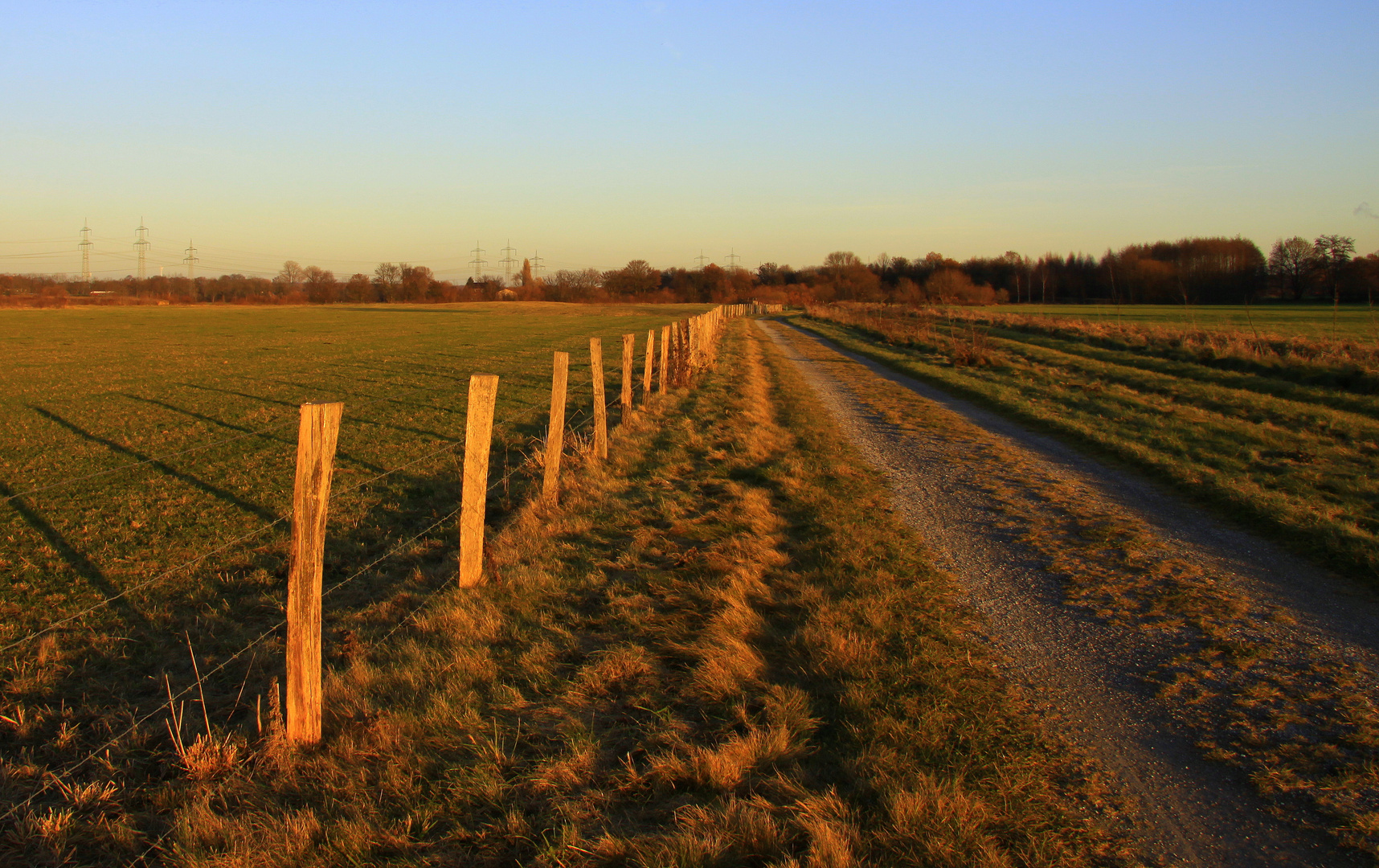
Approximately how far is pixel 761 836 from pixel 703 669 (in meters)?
1.30

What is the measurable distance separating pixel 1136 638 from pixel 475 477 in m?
4.45

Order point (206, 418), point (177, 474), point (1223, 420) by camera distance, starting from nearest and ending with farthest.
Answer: point (177, 474) → point (1223, 420) → point (206, 418)

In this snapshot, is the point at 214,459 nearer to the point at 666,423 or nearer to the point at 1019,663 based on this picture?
the point at 666,423

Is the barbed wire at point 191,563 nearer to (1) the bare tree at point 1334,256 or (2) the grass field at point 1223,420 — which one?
(2) the grass field at point 1223,420

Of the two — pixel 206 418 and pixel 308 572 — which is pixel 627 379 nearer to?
pixel 206 418

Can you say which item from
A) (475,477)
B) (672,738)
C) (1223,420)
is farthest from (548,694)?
(1223,420)

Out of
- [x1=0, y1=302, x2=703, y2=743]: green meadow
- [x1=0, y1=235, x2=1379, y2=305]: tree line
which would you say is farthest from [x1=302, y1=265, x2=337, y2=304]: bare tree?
[x1=0, y1=302, x2=703, y2=743]: green meadow

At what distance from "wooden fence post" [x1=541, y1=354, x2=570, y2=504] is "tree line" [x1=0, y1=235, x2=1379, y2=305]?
58.9 metres

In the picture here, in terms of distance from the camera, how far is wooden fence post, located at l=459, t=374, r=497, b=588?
534cm

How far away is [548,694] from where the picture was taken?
13.0ft

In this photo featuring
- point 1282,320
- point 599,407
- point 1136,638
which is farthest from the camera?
point 1282,320

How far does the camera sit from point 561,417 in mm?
7840

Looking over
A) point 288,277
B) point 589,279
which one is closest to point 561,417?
point 589,279

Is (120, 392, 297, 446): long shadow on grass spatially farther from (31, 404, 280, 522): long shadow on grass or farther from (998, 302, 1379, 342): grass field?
(998, 302, 1379, 342): grass field
